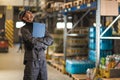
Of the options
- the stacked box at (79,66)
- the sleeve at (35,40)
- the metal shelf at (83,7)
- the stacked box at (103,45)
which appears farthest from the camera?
the stacked box at (79,66)

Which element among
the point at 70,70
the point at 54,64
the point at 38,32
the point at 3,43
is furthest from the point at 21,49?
the point at 38,32

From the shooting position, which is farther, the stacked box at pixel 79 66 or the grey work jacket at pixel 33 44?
the stacked box at pixel 79 66

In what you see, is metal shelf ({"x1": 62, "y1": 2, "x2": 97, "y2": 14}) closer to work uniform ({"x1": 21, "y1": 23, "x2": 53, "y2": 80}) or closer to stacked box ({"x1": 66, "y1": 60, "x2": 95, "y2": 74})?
stacked box ({"x1": 66, "y1": 60, "x2": 95, "y2": 74})

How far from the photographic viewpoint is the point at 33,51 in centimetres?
567

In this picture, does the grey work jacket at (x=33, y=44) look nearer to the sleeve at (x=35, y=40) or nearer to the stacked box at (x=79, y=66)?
the sleeve at (x=35, y=40)

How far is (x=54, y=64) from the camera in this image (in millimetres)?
10984

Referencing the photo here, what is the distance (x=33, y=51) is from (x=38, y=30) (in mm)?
418

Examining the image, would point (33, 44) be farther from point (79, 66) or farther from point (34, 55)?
point (79, 66)

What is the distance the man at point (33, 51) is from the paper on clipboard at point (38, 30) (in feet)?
0.26

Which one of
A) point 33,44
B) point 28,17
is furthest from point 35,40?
point 28,17

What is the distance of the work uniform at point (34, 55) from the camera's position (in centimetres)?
561

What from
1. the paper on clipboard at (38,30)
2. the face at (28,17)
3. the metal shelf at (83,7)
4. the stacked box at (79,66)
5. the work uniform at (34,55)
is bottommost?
the stacked box at (79,66)

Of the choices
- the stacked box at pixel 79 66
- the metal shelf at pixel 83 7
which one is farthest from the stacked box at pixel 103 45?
the metal shelf at pixel 83 7

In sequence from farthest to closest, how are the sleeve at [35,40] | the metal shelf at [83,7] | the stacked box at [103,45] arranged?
1. the stacked box at [103,45]
2. the metal shelf at [83,7]
3. the sleeve at [35,40]
